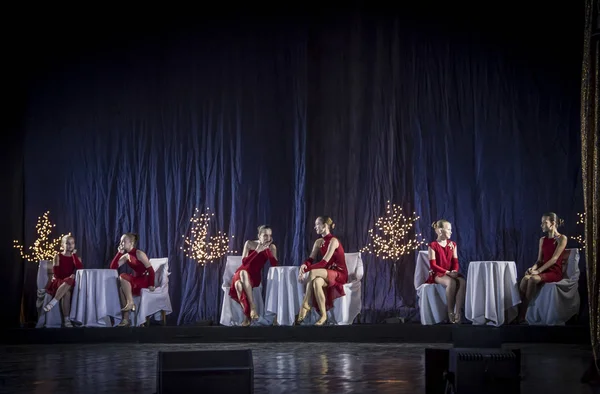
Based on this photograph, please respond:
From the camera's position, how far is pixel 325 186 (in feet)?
32.0

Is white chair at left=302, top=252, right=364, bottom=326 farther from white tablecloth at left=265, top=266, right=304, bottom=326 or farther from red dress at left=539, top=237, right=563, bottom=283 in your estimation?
red dress at left=539, top=237, right=563, bottom=283

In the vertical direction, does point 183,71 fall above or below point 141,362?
above

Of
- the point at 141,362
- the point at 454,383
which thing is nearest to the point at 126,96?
the point at 141,362

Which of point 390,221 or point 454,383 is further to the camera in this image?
point 390,221

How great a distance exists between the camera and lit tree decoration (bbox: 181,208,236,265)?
9797 mm

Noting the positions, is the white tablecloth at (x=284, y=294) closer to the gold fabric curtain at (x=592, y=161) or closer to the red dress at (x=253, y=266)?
the red dress at (x=253, y=266)

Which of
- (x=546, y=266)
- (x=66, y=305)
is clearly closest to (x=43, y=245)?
(x=66, y=305)

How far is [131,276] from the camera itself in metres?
8.99

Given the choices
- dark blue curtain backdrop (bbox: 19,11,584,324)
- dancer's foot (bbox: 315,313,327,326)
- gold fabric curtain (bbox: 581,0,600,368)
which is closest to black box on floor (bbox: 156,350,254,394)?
gold fabric curtain (bbox: 581,0,600,368)

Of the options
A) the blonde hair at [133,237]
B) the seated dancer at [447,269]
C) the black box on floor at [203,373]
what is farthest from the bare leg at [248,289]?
the black box on floor at [203,373]

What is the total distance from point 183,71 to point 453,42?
3.11 meters

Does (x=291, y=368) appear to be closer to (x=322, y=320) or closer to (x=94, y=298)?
(x=322, y=320)

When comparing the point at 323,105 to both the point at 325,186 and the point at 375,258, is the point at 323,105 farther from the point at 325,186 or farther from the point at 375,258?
the point at 375,258

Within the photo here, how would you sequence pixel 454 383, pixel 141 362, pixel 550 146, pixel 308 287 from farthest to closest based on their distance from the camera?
pixel 550 146
pixel 308 287
pixel 141 362
pixel 454 383
